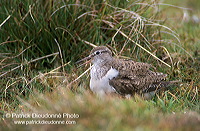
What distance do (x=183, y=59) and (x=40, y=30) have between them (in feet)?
8.92

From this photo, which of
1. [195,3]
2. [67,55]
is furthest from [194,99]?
[195,3]

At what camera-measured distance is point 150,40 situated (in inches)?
253

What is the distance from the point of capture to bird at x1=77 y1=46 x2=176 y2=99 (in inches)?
198

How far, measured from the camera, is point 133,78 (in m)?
5.23

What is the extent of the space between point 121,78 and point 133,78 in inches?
8.1

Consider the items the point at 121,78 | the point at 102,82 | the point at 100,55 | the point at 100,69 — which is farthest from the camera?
the point at 100,55

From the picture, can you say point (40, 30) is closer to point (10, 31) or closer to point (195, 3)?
point (10, 31)

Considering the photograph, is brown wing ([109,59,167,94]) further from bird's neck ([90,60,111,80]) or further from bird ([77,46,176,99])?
bird's neck ([90,60,111,80])

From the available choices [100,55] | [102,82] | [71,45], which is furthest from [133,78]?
[71,45]

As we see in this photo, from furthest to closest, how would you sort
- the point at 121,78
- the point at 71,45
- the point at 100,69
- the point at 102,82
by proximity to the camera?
the point at 71,45, the point at 100,69, the point at 121,78, the point at 102,82

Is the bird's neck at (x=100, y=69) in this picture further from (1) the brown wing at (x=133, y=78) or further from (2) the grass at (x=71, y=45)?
(2) the grass at (x=71, y=45)

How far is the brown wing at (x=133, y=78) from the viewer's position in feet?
16.7

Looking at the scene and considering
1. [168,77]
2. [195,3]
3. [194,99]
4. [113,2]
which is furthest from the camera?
[195,3]

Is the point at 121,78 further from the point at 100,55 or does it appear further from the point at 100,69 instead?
the point at 100,55
